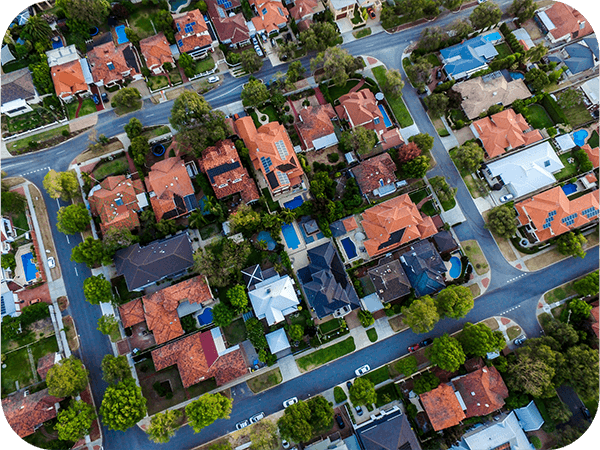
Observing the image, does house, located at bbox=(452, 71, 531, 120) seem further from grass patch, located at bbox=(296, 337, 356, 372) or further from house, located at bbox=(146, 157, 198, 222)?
house, located at bbox=(146, 157, 198, 222)

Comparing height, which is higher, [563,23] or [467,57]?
[467,57]

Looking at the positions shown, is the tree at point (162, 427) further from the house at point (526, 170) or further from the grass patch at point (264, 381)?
the house at point (526, 170)

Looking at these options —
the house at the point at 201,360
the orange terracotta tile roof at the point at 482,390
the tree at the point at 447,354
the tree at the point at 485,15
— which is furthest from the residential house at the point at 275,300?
the tree at the point at 485,15

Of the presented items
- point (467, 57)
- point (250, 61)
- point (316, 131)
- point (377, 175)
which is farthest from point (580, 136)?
point (250, 61)

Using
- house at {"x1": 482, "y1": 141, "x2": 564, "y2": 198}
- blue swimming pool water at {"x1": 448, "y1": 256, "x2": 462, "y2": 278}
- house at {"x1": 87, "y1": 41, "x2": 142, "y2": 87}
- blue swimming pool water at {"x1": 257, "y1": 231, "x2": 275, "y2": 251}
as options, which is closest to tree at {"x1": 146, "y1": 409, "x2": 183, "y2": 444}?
blue swimming pool water at {"x1": 257, "y1": 231, "x2": 275, "y2": 251}

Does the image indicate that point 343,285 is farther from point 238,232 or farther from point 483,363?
point 483,363

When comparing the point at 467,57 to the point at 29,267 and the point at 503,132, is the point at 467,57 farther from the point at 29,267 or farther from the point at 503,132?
the point at 29,267

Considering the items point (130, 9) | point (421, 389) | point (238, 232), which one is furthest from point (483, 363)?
point (130, 9)
